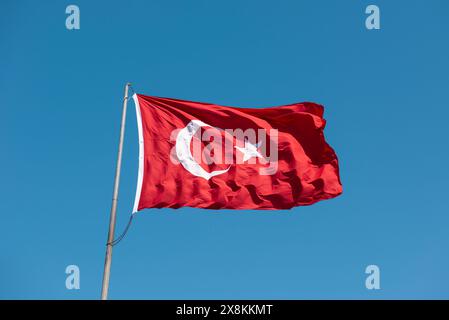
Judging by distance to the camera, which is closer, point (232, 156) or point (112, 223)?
point (112, 223)

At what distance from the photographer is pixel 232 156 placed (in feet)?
61.5

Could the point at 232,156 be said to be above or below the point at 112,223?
above

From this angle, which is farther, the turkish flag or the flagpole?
the turkish flag

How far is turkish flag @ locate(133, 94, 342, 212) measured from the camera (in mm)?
16969

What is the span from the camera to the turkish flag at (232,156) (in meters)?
17.0
